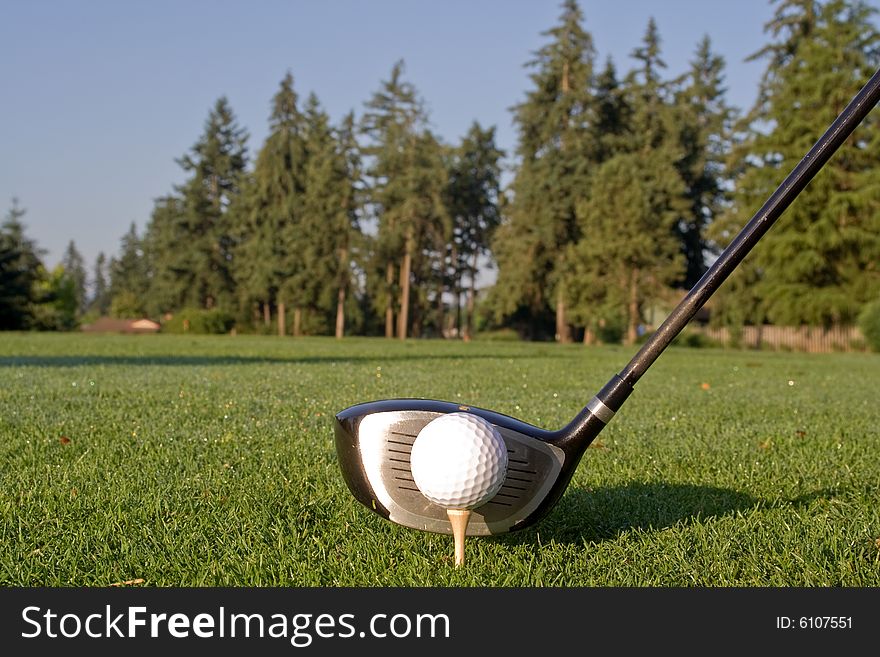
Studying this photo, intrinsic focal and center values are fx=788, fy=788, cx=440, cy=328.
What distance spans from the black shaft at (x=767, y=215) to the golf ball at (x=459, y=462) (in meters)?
0.57

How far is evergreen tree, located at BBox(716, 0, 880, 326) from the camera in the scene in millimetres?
31672

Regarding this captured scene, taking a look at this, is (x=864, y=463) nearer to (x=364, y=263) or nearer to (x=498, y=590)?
(x=498, y=590)

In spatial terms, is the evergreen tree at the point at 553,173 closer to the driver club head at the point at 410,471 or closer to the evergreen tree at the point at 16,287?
the evergreen tree at the point at 16,287

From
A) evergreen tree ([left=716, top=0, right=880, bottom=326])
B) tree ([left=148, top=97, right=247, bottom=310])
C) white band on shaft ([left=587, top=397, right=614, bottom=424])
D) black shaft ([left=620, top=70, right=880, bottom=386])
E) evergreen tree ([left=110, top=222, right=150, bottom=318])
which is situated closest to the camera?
black shaft ([left=620, top=70, right=880, bottom=386])

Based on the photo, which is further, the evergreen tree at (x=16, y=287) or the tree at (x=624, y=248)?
the evergreen tree at (x=16, y=287)

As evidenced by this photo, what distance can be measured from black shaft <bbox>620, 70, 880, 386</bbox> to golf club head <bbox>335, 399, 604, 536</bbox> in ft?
1.41

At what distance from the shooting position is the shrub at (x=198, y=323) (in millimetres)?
47344

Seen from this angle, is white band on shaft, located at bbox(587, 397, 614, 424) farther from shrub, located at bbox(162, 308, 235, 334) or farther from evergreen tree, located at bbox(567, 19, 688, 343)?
shrub, located at bbox(162, 308, 235, 334)

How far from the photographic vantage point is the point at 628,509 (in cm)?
313

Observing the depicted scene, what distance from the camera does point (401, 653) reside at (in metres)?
1.89

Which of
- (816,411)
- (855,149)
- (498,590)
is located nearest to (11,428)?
(498,590)

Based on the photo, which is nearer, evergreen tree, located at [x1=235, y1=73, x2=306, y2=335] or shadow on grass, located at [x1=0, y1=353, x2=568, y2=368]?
shadow on grass, located at [x1=0, y1=353, x2=568, y2=368]

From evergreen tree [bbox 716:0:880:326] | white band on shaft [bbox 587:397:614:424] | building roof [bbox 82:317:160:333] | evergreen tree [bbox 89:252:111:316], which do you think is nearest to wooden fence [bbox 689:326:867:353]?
evergreen tree [bbox 716:0:880:326]

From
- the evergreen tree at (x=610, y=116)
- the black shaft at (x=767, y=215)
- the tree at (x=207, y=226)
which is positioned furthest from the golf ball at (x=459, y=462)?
the tree at (x=207, y=226)
